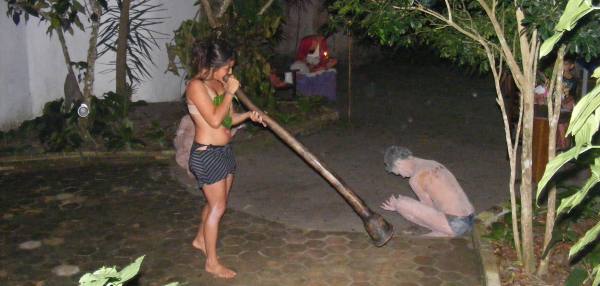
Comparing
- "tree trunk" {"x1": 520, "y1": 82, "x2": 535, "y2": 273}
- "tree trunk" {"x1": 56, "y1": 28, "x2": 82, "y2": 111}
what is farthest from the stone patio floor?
"tree trunk" {"x1": 56, "y1": 28, "x2": 82, "y2": 111}

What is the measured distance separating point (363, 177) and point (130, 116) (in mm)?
4294

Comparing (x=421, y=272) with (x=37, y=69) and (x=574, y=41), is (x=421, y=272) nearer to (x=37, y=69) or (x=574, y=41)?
(x=574, y=41)

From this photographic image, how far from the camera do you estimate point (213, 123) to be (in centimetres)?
552

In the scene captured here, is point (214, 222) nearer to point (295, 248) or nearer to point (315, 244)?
point (295, 248)

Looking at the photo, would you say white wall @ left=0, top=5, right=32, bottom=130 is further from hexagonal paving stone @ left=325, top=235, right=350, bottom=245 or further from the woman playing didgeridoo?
hexagonal paving stone @ left=325, top=235, right=350, bottom=245

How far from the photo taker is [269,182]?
8.62m

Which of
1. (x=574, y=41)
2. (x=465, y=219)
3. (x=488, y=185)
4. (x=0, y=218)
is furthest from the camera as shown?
(x=488, y=185)

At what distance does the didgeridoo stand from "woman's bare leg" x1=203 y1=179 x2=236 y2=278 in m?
0.62

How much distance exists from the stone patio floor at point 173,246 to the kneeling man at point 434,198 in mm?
168

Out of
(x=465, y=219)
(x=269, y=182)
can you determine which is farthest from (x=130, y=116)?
(x=465, y=219)

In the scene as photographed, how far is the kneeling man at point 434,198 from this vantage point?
20.9ft

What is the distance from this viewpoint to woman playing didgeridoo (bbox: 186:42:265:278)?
5.53 m

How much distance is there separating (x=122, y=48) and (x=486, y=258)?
6.60 metres

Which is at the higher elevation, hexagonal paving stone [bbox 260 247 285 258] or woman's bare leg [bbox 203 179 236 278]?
woman's bare leg [bbox 203 179 236 278]
